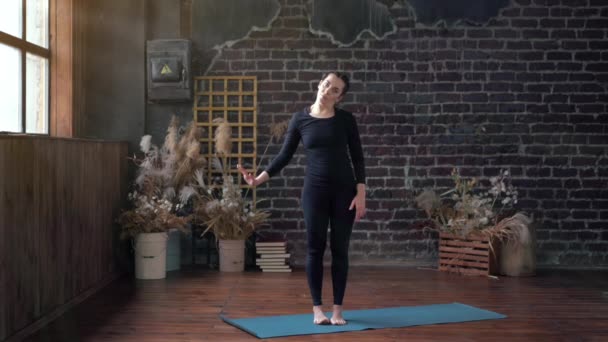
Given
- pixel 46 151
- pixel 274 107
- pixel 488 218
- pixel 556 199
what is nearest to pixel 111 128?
pixel 274 107

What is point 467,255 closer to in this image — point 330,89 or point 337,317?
point 337,317

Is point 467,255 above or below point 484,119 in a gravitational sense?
below

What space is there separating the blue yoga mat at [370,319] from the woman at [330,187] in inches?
5.3

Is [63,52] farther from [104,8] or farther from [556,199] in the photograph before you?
[556,199]

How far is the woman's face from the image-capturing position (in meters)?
4.45

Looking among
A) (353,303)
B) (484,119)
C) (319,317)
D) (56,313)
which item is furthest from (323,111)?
(484,119)

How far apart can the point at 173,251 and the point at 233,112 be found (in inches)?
57.4

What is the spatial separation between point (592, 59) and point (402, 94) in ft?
6.17

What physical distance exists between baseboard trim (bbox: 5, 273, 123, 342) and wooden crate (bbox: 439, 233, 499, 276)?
2.99 metres

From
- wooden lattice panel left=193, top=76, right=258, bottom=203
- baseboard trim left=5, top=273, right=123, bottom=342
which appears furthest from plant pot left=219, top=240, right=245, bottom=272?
baseboard trim left=5, top=273, right=123, bottom=342

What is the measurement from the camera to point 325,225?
14.5ft

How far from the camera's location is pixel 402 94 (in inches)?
285

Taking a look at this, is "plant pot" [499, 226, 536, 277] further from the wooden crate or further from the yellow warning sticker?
the yellow warning sticker

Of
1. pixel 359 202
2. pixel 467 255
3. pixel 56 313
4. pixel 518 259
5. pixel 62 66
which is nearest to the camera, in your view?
pixel 359 202
